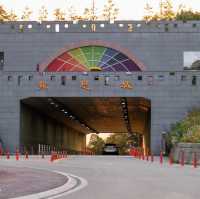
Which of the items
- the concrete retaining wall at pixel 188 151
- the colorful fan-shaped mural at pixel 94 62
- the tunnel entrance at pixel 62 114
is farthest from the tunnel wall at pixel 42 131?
the concrete retaining wall at pixel 188 151

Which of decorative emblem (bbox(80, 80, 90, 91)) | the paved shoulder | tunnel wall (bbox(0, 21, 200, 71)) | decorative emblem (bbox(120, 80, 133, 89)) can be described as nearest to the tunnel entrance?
decorative emblem (bbox(80, 80, 90, 91))

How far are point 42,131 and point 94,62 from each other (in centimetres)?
1087

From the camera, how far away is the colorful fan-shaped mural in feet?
229

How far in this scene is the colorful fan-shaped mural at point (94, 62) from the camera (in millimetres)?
69688

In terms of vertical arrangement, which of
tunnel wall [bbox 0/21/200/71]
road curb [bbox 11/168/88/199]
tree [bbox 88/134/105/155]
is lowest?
road curb [bbox 11/168/88/199]

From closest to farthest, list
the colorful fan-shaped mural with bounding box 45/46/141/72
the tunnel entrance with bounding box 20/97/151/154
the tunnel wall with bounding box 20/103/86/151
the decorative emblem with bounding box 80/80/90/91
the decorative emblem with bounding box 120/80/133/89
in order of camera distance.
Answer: the decorative emblem with bounding box 120/80/133/89 < the decorative emblem with bounding box 80/80/90/91 < the tunnel entrance with bounding box 20/97/151/154 < the tunnel wall with bounding box 20/103/86/151 < the colorful fan-shaped mural with bounding box 45/46/141/72

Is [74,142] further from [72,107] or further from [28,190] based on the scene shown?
[28,190]

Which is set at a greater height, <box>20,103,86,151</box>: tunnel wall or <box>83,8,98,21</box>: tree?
<box>83,8,98,21</box>: tree

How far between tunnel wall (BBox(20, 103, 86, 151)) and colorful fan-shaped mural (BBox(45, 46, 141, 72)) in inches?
252

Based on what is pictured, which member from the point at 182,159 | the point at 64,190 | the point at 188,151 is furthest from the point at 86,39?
the point at 64,190

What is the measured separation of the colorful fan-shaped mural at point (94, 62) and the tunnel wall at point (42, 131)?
639 cm

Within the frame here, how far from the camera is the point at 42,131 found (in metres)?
73.4

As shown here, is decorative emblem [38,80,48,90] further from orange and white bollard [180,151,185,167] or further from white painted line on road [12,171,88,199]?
white painted line on road [12,171,88,199]

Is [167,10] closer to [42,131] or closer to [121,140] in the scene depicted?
[42,131]
